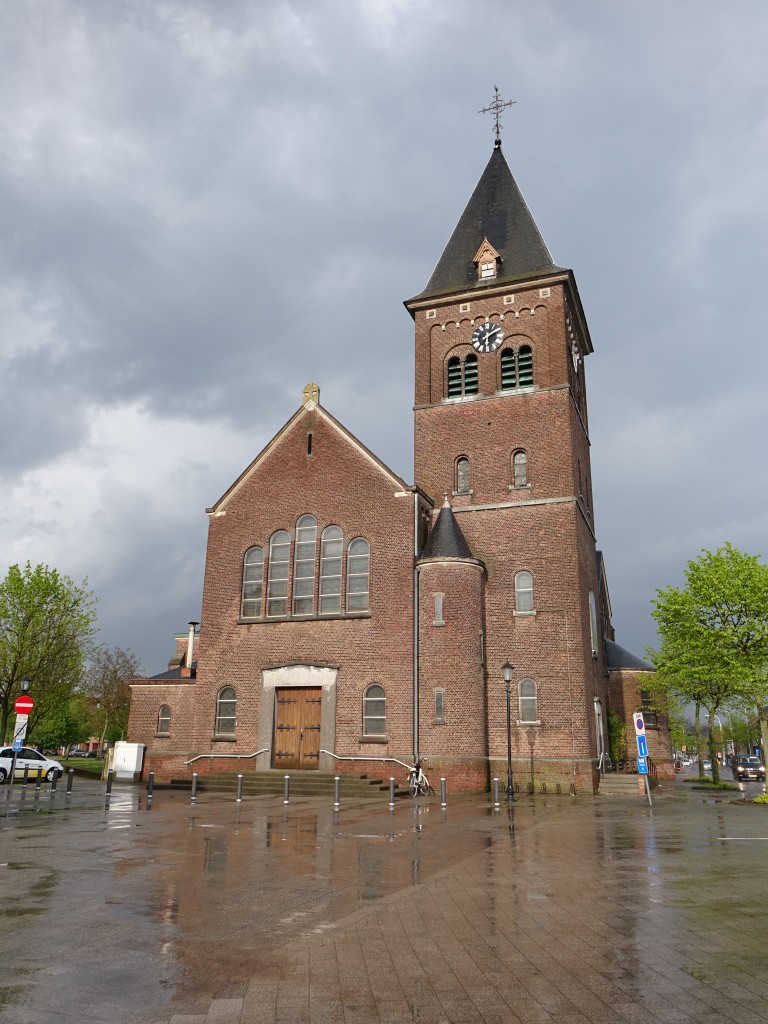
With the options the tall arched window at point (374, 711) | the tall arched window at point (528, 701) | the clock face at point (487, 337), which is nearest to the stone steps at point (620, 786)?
the tall arched window at point (528, 701)

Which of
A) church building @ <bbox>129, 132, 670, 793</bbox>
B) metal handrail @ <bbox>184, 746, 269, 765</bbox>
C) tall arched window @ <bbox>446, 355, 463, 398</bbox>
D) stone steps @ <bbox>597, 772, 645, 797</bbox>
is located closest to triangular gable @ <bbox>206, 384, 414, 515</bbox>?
church building @ <bbox>129, 132, 670, 793</bbox>

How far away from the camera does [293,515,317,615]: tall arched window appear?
3066cm

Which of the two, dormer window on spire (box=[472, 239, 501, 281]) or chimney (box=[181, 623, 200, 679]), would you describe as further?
dormer window on spire (box=[472, 239, 501, 281])

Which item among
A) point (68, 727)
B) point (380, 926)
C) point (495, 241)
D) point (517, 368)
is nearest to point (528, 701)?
point (517, 368)

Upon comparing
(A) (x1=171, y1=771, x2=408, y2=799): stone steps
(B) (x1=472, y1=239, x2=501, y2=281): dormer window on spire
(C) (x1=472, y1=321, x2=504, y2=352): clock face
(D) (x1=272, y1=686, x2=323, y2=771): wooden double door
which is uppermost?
(B) (x1=472, y1=239, x2=501, y2=281): dormer window on spire

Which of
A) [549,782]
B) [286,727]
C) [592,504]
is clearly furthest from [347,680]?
[592,504]

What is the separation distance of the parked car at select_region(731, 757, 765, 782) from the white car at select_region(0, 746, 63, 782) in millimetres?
38416

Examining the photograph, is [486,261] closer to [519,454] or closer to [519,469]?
→ [519,454]

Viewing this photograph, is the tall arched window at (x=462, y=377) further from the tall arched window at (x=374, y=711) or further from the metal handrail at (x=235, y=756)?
the metal handrail at (x=235, y=756)

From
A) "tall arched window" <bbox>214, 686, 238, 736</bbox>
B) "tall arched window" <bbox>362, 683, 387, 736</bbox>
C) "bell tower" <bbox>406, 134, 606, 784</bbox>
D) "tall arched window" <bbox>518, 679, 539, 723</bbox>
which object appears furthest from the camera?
"tall arched window" <bbox>214, 686, 238, 736</bbox>

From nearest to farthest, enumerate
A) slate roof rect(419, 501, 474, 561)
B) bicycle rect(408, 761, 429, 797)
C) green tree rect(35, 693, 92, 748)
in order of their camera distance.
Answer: bicycle rect(408, 761, 429, 797)
slate roof rect(419, 501, 474, 561)
green tree rect(35, 693, 92, 748)

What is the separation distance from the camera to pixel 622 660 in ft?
121

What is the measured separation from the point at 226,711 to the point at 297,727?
3.09 metres

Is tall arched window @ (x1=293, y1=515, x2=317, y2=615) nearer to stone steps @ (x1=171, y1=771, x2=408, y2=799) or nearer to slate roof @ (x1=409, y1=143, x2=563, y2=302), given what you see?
stone steps @ (x1=171, y1=771, x2=408, y2=799)
